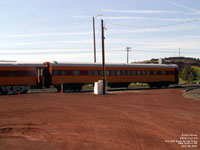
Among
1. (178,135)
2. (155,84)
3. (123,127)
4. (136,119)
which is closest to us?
(178,135)

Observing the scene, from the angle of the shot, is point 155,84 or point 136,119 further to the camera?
point 155,84

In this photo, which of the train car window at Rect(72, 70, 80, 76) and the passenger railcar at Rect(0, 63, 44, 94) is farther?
the train car window at Rect(72, 70, 80, 76)

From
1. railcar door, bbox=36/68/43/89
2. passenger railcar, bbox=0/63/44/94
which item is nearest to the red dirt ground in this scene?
passenger railcar, bbox=0/63/44/94

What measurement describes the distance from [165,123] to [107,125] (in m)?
2.37

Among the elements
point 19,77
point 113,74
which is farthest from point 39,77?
point 113,74

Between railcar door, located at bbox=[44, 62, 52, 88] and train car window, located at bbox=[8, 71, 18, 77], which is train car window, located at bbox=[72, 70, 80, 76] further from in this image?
train car window, located at bbox=[8, 71, 18, 77]

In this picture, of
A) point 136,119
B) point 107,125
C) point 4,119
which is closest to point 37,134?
point 107,125

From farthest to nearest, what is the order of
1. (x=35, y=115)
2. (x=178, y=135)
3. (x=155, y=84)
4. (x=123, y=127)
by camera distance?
(x=155, y=84), (x=35, y=115), (x=123, y=127), (x=178, y=135)

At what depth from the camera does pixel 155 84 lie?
3903cm

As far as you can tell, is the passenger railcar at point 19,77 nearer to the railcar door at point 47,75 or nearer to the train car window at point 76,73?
the railcar door at point 47,75

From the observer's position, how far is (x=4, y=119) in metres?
12.6

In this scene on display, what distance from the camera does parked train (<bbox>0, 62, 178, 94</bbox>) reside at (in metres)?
29.1

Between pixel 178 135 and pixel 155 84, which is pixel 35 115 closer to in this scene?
pixel 178 135

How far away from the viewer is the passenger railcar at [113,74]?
31.4 m
